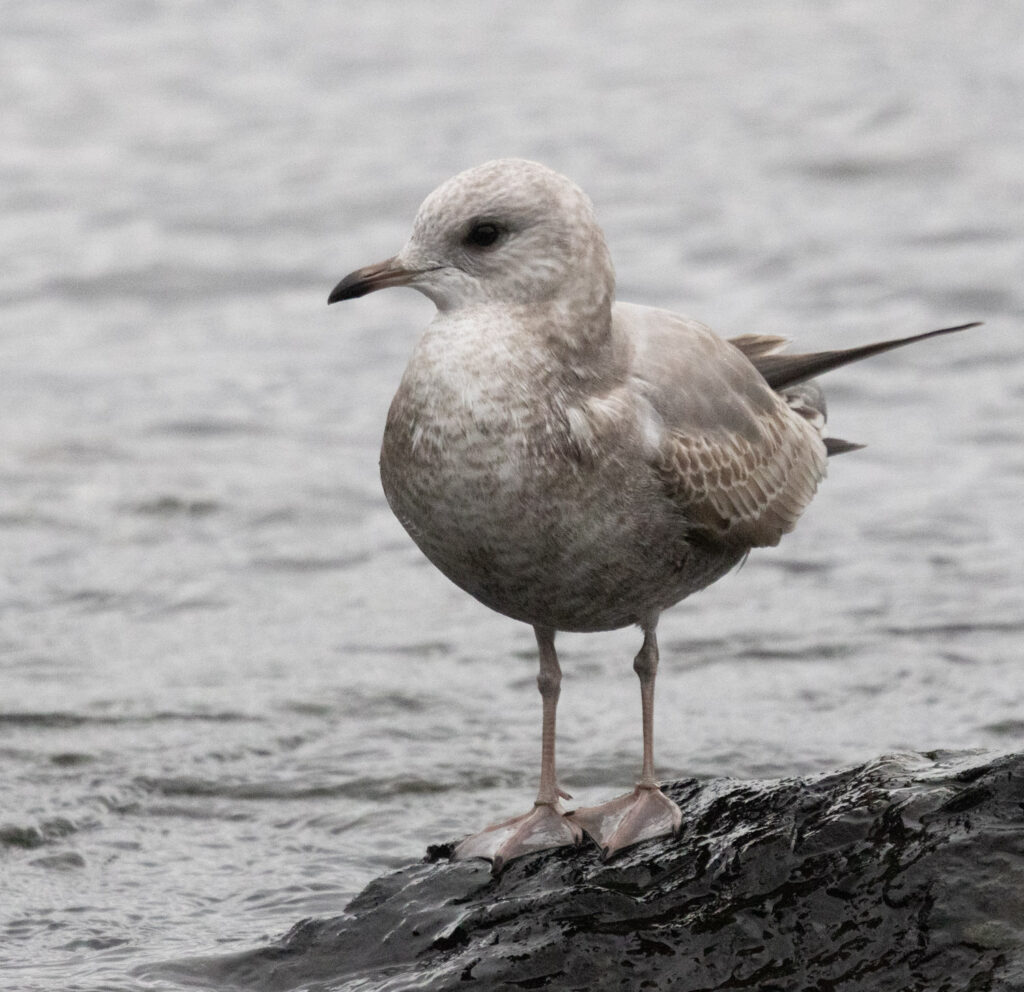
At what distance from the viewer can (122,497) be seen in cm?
1099

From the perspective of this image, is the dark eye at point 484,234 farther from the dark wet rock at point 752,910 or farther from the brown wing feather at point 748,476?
the dark wet rock at point 752,910

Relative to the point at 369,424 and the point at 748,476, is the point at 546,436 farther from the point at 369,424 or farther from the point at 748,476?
the point at 369,424

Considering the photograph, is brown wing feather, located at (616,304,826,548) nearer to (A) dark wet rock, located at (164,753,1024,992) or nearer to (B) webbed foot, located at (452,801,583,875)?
(A) dark wet rock, located at (164,753,1024,992)

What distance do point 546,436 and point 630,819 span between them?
1172mm

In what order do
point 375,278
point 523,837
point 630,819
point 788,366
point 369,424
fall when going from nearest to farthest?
1. point 375,278
2. point 630,819
3. point 523,837
4. point 788,366
5. point 369,424

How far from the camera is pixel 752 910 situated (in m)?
4.74

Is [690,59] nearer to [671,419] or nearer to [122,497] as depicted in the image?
[122,497]

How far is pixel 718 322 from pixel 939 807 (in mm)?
8251

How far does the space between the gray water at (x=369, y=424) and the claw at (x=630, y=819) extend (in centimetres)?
104

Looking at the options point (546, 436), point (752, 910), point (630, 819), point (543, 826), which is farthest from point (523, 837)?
point (546, 436)

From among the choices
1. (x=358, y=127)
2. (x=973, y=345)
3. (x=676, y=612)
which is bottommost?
(x=676, y=612)

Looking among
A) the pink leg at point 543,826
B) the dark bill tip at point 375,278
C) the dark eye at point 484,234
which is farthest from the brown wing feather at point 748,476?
the dark bill tip at point 375,278

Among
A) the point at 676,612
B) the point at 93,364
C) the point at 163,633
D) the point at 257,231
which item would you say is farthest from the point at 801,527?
the point at 257,231

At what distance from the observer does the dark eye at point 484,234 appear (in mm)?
5203
